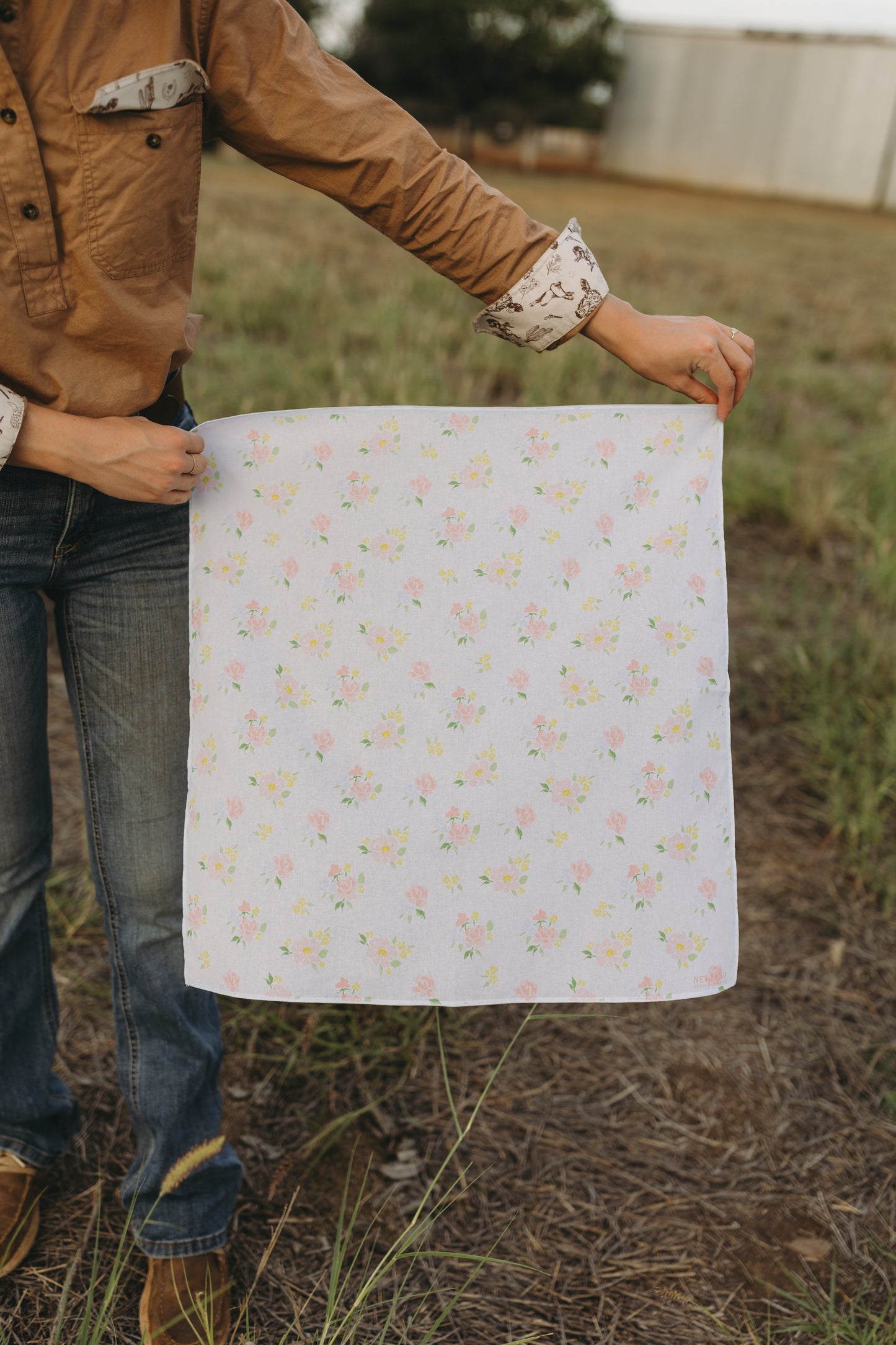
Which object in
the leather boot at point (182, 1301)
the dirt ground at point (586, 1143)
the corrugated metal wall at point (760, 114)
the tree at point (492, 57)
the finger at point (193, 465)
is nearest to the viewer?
the finger at point (193, 465)

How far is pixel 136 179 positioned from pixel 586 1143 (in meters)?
1.55

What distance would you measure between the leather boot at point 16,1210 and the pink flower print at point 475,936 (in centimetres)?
76

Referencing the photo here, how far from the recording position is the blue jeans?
119cm

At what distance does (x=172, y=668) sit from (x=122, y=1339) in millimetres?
889

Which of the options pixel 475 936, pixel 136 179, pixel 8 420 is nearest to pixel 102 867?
pixel 475 936

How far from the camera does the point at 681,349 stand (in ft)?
4.14

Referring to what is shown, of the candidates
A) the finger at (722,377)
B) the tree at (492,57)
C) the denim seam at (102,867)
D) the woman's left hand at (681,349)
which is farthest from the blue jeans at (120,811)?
the tree at (492,57)

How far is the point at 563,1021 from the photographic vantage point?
200 cm

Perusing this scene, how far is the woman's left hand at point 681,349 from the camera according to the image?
126cm

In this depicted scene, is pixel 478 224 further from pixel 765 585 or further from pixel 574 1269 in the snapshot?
pixel 765 585

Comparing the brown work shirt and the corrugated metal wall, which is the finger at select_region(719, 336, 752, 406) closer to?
the brown work shirt

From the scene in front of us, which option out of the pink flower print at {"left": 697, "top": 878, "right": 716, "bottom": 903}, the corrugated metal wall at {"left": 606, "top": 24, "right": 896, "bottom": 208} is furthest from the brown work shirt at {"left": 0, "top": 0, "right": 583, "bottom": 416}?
the corrugated metal wall at {"left": 606, "top": 24, "right": 896, "bottom": 208}

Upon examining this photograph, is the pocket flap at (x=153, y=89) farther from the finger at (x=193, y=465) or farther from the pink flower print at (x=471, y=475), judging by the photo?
the pink flower print at (x=471, y=475)

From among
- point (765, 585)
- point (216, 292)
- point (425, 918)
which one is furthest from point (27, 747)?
point (216, 292)
